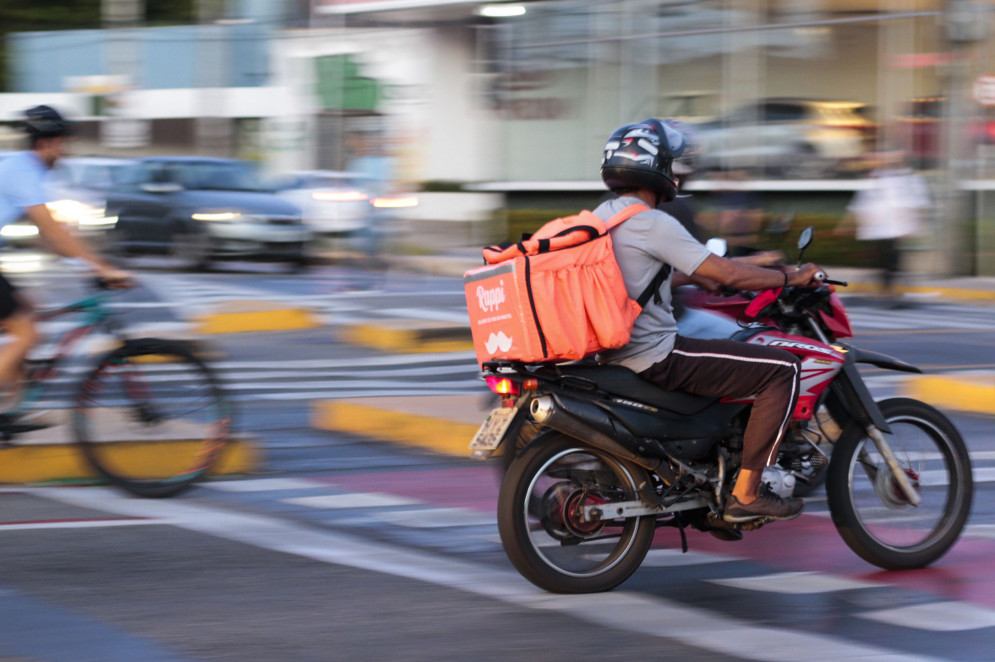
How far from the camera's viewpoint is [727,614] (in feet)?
16.5

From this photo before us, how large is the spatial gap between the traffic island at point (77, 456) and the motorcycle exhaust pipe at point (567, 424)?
8.23 ft

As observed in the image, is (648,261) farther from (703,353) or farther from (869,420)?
(869,420)

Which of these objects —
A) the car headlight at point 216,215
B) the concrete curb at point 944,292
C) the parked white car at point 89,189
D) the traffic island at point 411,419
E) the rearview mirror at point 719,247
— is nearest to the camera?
the rearview mirror at point 719,247

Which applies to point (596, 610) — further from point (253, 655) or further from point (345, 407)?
point (345, 407)

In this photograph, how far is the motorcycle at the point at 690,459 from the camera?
5.18 m

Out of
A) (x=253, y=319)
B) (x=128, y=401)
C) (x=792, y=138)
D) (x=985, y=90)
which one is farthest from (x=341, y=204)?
(x=128, y=401)

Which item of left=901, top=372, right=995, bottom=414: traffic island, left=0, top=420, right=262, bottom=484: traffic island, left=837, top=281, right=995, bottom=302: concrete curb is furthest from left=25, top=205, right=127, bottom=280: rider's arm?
left=837, top=281, right=995, bottom=302: concrete curb

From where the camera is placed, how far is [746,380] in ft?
17.4

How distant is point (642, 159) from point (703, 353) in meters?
0.74

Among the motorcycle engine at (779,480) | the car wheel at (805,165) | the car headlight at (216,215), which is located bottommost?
the motorcycle engine at (779,480)

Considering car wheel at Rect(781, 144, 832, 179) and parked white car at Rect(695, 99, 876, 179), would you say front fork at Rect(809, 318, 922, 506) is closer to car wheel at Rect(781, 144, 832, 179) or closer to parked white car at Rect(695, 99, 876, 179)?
parked white car at Rect(695, 99, 876, 179)

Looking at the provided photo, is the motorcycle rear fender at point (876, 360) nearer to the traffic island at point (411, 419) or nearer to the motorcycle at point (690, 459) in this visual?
the motorcycle at point (690, 459)

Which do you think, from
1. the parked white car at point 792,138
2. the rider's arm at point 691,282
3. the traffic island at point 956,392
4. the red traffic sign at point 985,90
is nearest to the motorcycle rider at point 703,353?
the rider's arm at point 691,282

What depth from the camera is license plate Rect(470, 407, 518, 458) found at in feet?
16.7
